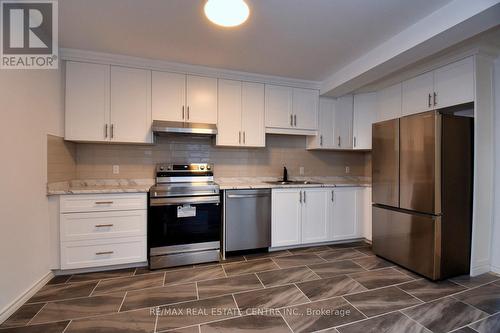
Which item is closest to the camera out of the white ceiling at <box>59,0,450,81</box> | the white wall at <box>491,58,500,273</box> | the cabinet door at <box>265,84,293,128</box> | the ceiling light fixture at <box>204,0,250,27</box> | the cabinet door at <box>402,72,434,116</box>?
the ceiling light fixture at <box>204,0,250,27</box>

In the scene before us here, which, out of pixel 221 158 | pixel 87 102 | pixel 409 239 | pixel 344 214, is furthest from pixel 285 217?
pixel 87 102

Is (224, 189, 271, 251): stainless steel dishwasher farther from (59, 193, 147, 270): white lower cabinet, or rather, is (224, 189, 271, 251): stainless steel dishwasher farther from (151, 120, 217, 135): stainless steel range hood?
(59, 193, 147, 270): white lower cabinet

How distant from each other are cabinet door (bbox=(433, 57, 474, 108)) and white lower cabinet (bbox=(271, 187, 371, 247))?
143 cm

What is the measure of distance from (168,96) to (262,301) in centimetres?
247

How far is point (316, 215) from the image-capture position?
10.4 feet

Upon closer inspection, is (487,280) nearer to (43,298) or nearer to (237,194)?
(237,194)

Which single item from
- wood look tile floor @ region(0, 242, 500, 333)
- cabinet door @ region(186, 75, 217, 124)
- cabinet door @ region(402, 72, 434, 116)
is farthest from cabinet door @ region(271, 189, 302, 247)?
cabinet door @ region(402, 72, 434, 116)

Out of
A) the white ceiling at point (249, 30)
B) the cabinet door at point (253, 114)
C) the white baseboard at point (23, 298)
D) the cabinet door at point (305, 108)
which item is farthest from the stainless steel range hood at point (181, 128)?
the white baseboard at point (23, 298)

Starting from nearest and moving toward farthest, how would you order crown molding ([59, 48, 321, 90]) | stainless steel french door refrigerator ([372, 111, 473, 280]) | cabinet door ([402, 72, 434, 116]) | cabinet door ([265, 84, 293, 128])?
stainless steel french door refrigerator ([372, 111, 473, 280]), crown molding ([59, 48, 321, 90]), cabinet door ([402, 72, 434, 116]), cabinet door ([265, 84, 293, 128])

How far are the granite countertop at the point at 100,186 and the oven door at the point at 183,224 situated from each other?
1.03 ft

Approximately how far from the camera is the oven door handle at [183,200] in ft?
8.20

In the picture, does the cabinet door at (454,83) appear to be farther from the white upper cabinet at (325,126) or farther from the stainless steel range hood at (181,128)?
the stainless steel range hood at (181,128)

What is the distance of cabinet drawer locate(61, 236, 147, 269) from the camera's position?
7.58ft

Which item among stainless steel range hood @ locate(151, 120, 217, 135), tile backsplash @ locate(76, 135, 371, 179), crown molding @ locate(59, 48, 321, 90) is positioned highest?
crown molding @ locate(59, 48, 321, 90)
